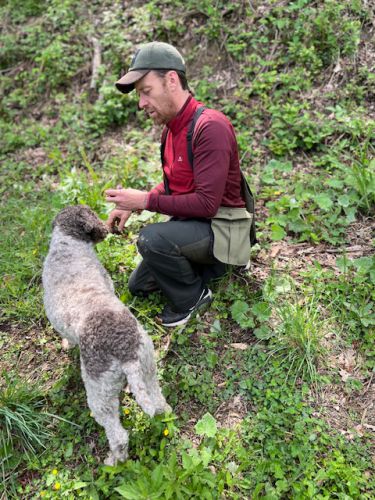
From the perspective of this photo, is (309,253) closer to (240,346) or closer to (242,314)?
(242,314)

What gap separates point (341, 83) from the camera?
16.7 feet

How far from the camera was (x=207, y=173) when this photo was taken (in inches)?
118

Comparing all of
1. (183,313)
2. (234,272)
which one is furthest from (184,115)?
(183,313)

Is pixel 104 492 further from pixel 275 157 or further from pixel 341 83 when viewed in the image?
pixel 341 83

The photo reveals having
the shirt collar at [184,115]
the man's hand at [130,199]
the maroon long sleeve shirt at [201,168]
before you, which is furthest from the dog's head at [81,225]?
the shirt collar at [184,115]

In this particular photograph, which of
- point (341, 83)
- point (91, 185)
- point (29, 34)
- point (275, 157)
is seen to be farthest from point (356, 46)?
point (29, 34)

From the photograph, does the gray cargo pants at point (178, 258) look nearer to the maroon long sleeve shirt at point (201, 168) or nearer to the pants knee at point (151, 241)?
the pants knee at point (151, 241)

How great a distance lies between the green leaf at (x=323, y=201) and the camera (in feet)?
13.6

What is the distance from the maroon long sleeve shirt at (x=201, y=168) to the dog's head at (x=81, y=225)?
50 centimetres

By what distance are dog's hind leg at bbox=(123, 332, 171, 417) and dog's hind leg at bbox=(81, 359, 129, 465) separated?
0.11 m

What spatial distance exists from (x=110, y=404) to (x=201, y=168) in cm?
168

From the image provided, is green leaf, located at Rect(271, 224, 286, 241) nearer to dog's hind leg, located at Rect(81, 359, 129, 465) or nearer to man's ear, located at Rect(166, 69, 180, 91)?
man's ear, located at Rect(166, 69, 180, 91)

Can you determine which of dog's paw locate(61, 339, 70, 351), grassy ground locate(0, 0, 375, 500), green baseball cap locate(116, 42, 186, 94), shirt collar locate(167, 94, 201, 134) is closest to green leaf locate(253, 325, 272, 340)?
grassy ground locate(0, 0, 375, 500)

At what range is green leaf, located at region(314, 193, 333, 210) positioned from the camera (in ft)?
13.6
